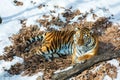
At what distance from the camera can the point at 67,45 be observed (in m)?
5.91

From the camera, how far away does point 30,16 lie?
7.00 metres

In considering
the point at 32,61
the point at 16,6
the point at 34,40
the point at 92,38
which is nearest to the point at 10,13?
the point at 16,6

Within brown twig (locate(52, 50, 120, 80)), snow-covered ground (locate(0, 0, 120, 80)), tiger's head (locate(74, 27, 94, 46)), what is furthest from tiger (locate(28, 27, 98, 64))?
snow-covered ground (locate(0, 0, 120, 80))

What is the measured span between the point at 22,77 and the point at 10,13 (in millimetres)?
2006

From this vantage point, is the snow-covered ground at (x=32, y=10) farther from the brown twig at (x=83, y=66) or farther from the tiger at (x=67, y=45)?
the brown twig at (x=83, y=66)

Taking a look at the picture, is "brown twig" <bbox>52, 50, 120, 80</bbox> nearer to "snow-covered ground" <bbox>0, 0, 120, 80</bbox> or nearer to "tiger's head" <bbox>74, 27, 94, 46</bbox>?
"tiger's head" <bbox>74, 27, 94, 46</bbox>

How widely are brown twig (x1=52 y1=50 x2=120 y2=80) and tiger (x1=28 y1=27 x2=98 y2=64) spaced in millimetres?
177

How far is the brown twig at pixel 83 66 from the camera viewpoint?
506 cm

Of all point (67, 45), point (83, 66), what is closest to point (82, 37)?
point (83, 66)

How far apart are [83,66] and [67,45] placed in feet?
2.80

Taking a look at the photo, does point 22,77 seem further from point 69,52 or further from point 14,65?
point 69,52

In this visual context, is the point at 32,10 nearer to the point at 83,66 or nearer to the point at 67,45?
the point at 67,45

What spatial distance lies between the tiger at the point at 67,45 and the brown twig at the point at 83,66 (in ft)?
0.58

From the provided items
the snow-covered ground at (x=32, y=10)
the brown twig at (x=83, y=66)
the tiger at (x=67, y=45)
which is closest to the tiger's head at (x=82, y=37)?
the tiger at (x=67, y=45)
